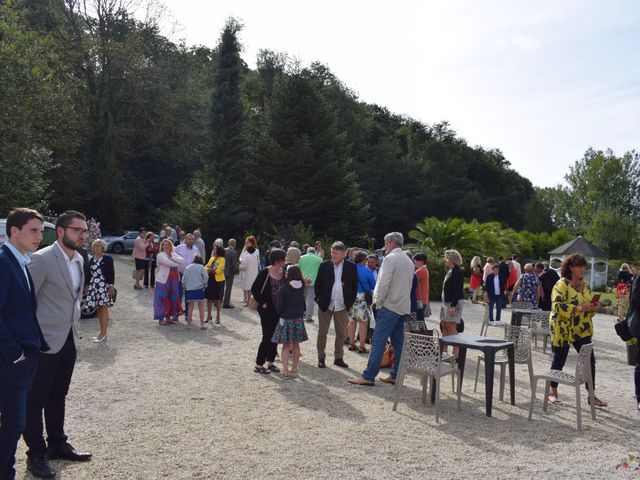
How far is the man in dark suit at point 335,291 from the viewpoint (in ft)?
29.8

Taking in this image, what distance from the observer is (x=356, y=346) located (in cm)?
1075

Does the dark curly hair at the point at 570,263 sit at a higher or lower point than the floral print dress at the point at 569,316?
higher

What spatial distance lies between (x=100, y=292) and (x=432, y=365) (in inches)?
247

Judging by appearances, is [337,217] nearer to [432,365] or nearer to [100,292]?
[100,292]

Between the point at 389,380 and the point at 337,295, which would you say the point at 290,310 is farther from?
the point at 389,380

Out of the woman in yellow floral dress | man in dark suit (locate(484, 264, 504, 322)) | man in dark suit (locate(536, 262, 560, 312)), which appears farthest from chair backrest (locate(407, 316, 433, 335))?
man in dark suit (locate(484, 264, 504, 322))

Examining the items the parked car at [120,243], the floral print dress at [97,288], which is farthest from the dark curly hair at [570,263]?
the parked car at [120,243]

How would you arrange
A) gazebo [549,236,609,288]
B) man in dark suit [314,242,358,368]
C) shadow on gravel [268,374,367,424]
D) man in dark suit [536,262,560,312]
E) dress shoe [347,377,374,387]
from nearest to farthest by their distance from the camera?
1. shadow on gravel [268,374,367,424]
2. dress shoe [347,377,374,387]
3. man in dark suit [314,242,358,368]
4. man in dark suit [536,262,560,312]
5. gazebo [549,236,609,288]

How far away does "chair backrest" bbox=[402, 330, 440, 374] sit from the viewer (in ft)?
22.4

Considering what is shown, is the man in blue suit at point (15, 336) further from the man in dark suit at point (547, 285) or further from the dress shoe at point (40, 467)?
the man in dark suit at point (547, 285)

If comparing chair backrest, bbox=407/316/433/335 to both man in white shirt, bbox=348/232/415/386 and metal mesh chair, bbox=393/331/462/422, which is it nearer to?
man in white shirt, bbox=348/232/415/386

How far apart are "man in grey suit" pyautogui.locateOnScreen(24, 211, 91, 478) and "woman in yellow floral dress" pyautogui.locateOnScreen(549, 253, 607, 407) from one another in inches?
217

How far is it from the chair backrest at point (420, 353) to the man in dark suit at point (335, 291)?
2.24 metres

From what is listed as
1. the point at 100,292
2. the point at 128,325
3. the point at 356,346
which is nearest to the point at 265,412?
the point at 356,346
